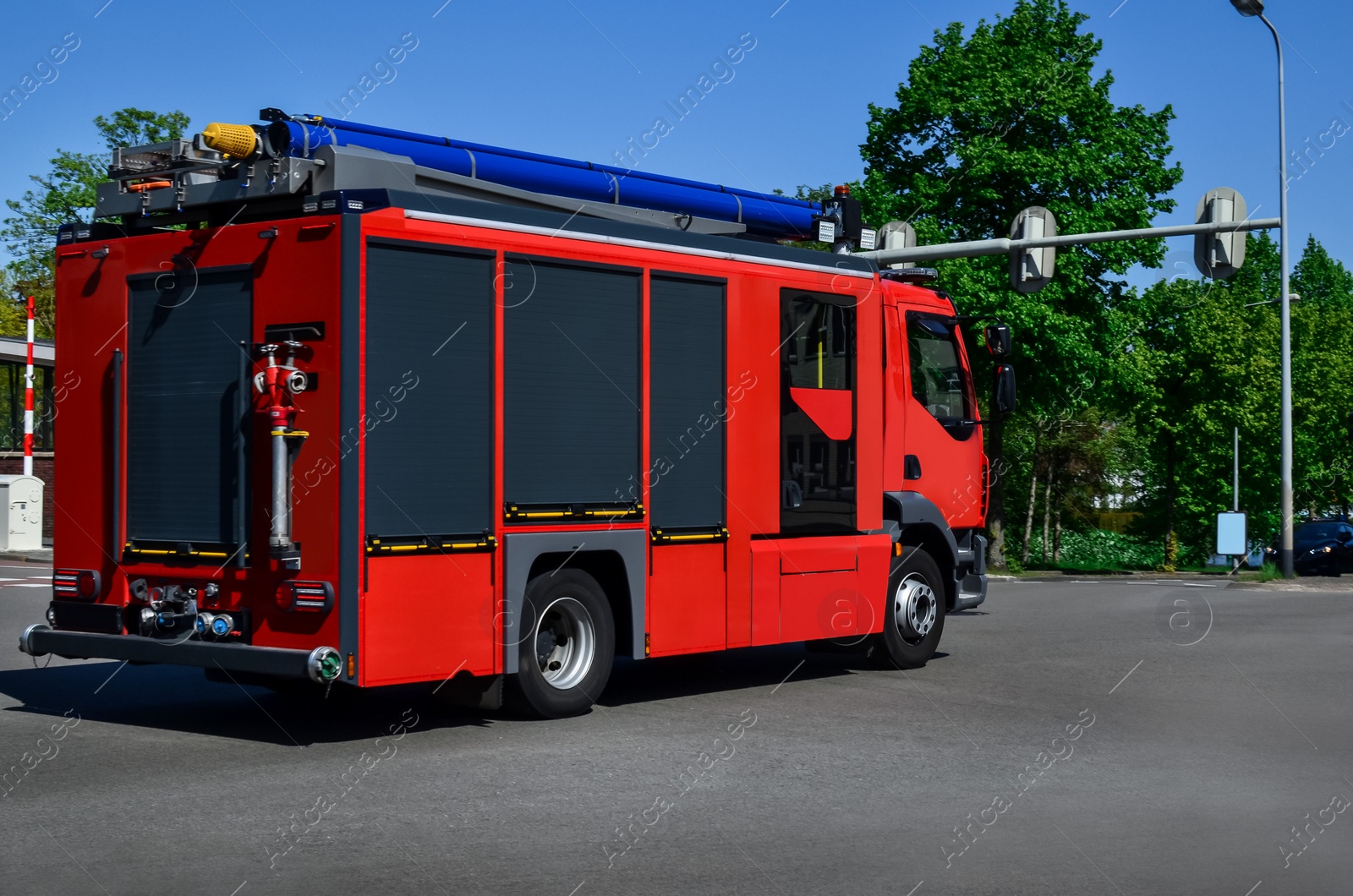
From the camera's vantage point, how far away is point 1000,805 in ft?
24.0

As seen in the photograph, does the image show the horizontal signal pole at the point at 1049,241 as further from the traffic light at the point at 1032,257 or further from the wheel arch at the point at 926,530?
the wheel arch at the point at 926,530

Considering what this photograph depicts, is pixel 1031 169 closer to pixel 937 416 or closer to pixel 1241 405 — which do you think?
pixel 1241 405

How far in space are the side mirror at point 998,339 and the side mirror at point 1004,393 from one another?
251 millimetres

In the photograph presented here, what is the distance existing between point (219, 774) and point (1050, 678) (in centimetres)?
703

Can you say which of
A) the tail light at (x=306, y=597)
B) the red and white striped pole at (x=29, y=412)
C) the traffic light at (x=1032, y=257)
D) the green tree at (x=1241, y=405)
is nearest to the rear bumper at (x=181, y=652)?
the tail light at (x=306, y=597)

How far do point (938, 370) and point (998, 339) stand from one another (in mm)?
607

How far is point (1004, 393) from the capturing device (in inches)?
532

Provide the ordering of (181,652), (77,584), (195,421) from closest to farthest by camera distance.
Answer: (181,652) < (195,421) < (77,584)

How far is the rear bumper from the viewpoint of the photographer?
331 inches

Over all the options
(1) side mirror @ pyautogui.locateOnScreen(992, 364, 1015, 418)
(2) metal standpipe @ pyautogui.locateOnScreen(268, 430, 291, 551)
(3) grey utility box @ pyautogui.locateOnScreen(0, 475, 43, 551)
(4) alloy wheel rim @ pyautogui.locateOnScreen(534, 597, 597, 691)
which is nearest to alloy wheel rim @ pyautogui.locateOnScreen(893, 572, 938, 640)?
(1) side mirror @ pyautogui.locateOnScreen(992, 364, 1015, 418)

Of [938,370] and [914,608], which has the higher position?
[938,370]

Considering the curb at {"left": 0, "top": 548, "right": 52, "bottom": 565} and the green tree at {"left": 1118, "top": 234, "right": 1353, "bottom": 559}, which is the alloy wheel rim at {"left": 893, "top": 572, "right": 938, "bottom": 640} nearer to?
the curb at {"left": 0, "top": 548, "right": 52, "bottom": 565}

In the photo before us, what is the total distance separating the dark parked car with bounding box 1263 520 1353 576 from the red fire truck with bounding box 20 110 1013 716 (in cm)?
2908

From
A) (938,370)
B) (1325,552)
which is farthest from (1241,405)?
(938,370)
